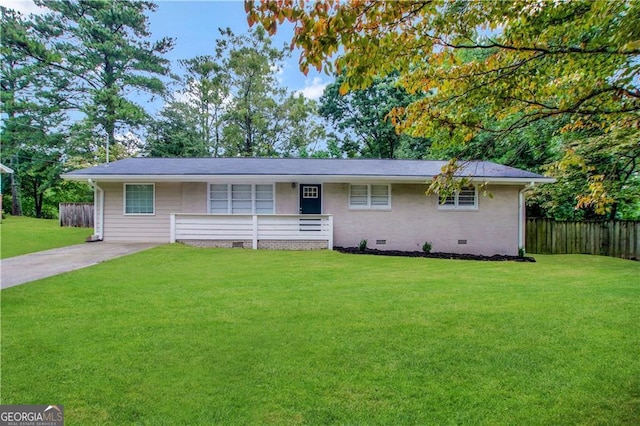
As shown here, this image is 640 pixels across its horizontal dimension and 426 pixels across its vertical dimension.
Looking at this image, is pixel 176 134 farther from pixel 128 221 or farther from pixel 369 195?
pixel 369 195

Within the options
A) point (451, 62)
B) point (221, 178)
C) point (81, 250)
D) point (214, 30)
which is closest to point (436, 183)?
point (451, 62)

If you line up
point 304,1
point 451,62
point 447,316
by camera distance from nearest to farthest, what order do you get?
point 304,1 → point 451,62 → point 447,316

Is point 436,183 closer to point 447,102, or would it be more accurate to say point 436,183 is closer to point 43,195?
point 447,102

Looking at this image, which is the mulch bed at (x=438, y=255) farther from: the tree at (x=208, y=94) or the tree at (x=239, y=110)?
the tree at (x=208, y=94)

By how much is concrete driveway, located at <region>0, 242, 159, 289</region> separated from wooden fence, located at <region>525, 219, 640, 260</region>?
15.1 meters

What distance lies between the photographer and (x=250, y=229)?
12.4 metres

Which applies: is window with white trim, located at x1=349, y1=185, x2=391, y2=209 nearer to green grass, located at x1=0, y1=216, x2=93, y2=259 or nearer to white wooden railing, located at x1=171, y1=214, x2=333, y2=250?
white wooden railing, located at x1=171, y1=214, x2=333, y2=250

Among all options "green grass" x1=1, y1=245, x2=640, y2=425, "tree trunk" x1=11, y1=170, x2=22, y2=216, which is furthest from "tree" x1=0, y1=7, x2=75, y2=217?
"green grass" x1=1, y1=245, x2=640, y2=425

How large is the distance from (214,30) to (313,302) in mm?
29512

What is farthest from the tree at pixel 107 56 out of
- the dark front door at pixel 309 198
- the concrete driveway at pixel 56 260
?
the dark front door at pixel 309 198

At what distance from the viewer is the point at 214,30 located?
2848 centimetres

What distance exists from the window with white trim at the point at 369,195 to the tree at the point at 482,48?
28.5 feet

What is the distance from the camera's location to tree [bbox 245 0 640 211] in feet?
8.20

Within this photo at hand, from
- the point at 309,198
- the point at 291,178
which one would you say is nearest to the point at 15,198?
the point at 291,178
